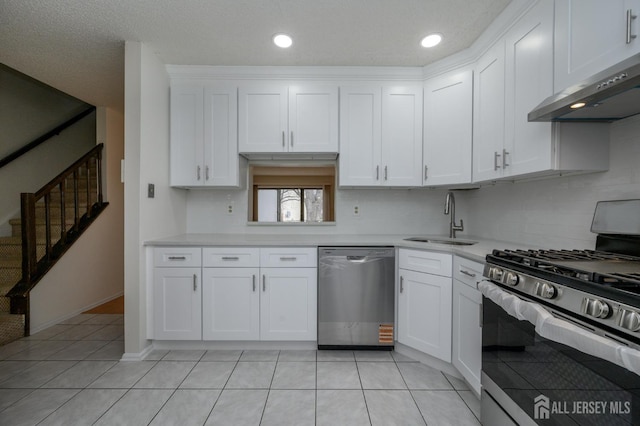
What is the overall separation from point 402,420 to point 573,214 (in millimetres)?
1595

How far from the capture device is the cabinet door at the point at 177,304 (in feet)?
7.70

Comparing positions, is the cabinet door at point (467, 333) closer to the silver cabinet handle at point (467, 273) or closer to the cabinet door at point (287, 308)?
the silver cabinet handle at point (467, 273)

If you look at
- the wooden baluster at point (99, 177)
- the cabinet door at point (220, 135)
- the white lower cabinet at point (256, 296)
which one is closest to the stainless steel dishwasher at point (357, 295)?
the white lower cabinet at point (256, 296)

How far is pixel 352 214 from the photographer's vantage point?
3.05 m

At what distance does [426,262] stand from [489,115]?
1.18m

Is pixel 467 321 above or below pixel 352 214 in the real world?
below

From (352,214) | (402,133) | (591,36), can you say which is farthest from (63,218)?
(591,36)

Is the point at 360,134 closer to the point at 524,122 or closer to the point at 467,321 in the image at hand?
the point at 524,122

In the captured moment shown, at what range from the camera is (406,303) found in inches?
90.5

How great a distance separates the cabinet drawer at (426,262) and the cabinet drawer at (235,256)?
1.20 metres

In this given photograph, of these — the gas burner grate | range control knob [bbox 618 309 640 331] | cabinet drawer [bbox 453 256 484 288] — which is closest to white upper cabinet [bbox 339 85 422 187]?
cabinet drawer [bbox 453 256 484 288]

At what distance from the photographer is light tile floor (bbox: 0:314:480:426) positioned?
1636 millimetres

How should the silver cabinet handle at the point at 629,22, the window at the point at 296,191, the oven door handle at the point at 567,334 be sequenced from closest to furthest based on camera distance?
the oven door handle at the point at 567,334, the silver cabinet handle at the point at 629,22, the window at the point at 296,191

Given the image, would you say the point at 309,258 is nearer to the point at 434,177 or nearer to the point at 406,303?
the point at 406,303
